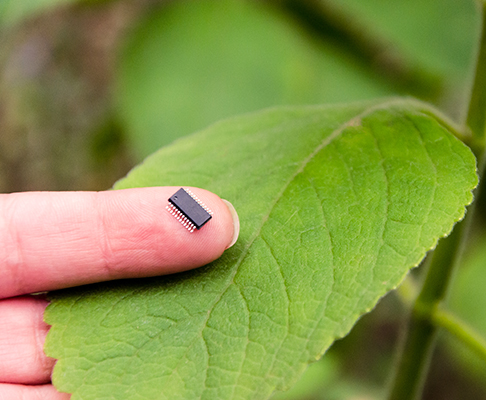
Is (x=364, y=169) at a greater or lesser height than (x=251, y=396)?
greater

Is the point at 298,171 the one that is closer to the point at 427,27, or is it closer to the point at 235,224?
the point at 235,224

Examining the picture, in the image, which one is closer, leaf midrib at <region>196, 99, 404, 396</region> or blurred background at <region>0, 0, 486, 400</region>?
leaf midrib at <region>196, 99, 404, 396</region>

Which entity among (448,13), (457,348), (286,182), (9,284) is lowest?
(457,348)

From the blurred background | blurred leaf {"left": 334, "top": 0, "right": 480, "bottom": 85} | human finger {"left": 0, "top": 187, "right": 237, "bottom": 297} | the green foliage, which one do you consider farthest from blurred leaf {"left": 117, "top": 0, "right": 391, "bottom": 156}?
human finger {"left": 0, "top": 187, "right": 237, "bottom": 297}

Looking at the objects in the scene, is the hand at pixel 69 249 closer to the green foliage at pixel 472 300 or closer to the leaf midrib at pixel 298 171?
the leaf midrib at pixel 298 171

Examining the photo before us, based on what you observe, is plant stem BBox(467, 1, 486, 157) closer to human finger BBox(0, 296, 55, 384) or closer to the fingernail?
the fingernail

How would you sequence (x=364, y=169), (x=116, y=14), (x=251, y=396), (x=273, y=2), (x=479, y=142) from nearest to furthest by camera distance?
1. (x=251, y=396)
2. (x=364, y=169)
3. (x=479, y=142)
4. (x=273, y=2)
5. (x=116, y=14)

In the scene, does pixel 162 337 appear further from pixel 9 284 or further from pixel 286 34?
pixel 286 34

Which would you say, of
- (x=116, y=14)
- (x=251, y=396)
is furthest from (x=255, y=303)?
(x=116, y=14)

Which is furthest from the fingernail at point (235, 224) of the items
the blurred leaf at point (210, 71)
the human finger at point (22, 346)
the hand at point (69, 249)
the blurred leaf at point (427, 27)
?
the blurred leaf at point (427, 27)
